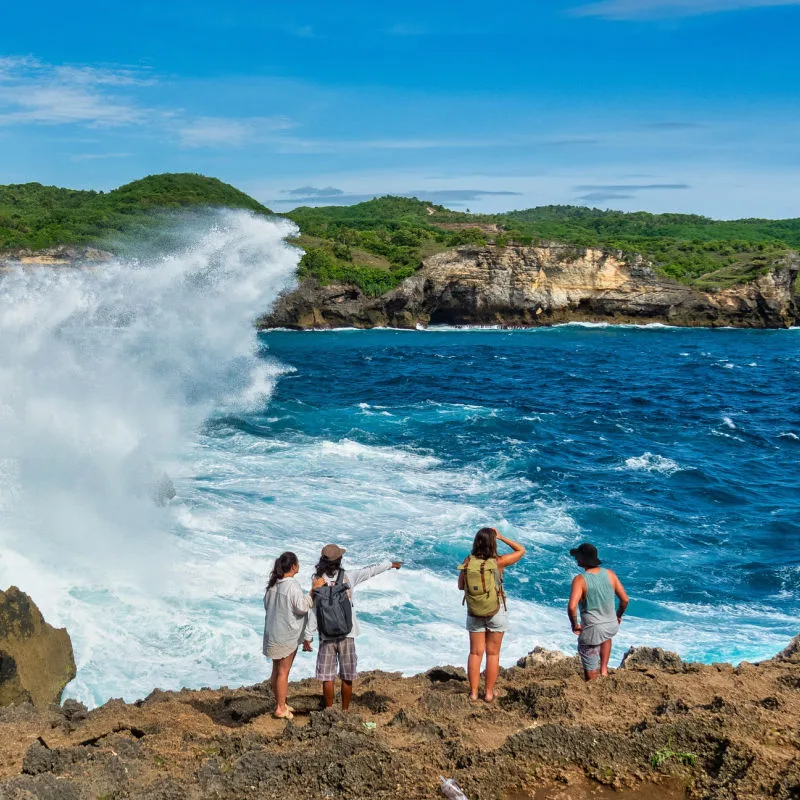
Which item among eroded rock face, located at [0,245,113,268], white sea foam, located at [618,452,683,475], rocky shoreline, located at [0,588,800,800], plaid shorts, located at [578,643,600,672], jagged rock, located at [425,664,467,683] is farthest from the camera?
eroded rock face, located at [0,245,113,268]

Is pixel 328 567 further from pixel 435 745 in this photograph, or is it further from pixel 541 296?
pixel 541 296

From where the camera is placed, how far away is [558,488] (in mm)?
18984

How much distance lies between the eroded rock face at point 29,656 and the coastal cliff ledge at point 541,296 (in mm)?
55009

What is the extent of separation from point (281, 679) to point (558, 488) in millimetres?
12817

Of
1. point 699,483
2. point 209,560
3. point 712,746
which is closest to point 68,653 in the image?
point 209,560

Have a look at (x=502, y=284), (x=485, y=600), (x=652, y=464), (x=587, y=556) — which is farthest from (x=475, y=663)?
(x=502, y=284)

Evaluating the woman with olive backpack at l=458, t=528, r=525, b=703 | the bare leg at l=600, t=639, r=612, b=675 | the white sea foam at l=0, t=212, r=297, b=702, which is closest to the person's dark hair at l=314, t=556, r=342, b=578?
the woman with olive backpack at l=458, t=528, r=525, b=703

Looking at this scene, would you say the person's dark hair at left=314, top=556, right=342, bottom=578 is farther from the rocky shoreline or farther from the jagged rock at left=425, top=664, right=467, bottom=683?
the jagged rock at left=425, top=664, right=467, bottom=683

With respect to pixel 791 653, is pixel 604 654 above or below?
above

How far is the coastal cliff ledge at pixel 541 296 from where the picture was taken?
64.6 meters

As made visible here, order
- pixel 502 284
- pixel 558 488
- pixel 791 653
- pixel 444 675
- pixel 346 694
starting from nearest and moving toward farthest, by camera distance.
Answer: pixel 346 694 < pixel 444 675 < pixel 791 653 < pixel 558 488 < pixel 502 284

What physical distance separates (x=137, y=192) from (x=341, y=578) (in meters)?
92.8

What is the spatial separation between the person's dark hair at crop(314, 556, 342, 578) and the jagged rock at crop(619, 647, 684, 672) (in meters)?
3.66

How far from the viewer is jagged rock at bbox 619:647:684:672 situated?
8625mm
